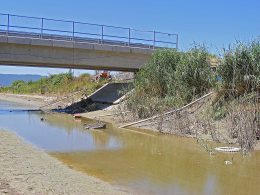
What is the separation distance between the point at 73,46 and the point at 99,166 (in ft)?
68.9

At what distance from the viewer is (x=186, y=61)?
1063 inches

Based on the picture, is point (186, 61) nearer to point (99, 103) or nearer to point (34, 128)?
point (34, 128)

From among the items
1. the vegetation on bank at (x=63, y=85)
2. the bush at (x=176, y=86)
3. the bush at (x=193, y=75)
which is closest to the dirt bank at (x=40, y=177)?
the bush at (x=176, y=86)

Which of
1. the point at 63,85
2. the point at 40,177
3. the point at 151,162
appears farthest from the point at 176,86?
the point at 63,85

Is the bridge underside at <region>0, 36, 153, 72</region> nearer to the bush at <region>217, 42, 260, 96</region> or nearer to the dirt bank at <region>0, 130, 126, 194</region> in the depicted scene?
the bush at <region>217, 42, 260, 96</region>

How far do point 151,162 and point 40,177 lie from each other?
4.54 meters

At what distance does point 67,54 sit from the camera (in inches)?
1355

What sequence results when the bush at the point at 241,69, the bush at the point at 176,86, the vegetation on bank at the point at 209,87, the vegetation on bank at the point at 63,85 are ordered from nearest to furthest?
the vegetation on bank at the point at 209,87, the bush at the point at 241,69, the bush at the point at 176,86, the vegetation on bank at the point at 63,85

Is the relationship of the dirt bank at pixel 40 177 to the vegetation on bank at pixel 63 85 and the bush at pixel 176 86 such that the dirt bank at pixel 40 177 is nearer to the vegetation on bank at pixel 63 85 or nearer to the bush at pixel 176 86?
the bush at pixel 176 86

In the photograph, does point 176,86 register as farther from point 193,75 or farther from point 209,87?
point 209,87

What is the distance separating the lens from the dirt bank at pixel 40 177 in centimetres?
1001

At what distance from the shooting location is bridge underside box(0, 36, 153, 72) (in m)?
32.2

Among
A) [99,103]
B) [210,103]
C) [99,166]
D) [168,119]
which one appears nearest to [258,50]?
[210,103]

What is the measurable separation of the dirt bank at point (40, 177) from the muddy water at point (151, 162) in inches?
26.8
